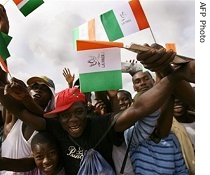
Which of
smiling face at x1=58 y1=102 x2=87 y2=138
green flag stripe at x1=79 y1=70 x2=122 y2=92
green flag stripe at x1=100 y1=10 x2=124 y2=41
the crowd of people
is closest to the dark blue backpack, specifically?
the crowd of people

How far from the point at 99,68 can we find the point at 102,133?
0.39m

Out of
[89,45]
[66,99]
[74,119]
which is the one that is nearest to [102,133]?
[74,119]

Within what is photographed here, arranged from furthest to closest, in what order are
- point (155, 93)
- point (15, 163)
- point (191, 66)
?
1. point (15, 163)
2. point (155, 93)
3. point (191, 66)

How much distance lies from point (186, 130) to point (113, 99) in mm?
834

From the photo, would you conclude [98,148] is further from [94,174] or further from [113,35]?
[113,35]

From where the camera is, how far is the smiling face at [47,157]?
264 cm

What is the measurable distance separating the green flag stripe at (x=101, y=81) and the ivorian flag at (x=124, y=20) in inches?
15.2

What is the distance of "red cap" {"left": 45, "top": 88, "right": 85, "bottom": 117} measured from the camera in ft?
8.29

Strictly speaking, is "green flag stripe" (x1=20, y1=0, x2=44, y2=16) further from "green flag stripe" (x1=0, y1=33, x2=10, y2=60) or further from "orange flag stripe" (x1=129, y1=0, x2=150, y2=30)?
"orange flag stripe" (x1=129, y1=0, x2=150, y2=30)

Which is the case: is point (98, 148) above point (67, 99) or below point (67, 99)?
below

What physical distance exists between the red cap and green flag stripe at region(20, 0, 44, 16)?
65 centimetres

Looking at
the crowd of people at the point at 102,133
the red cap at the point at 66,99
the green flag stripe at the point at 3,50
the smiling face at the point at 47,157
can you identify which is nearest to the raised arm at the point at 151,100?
the crowd of people at the point at 102,133

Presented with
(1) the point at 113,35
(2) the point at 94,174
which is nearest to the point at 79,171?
(2) the point at 94,174

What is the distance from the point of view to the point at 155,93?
7.77ft
